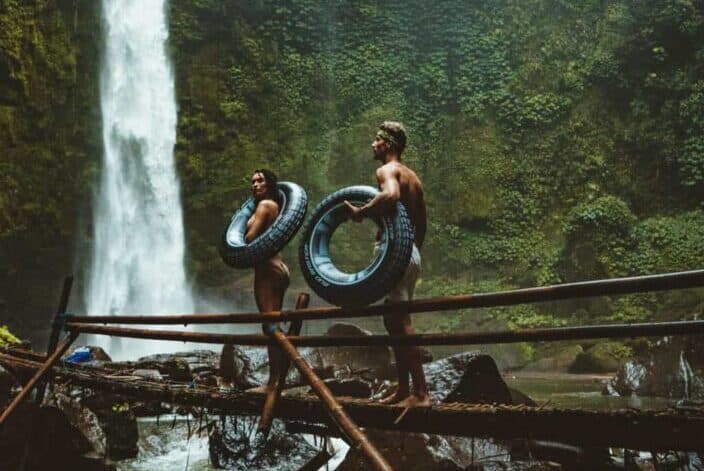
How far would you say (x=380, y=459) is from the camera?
261cm

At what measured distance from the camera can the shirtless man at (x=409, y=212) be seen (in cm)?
357

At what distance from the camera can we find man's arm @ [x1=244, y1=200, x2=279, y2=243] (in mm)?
4766

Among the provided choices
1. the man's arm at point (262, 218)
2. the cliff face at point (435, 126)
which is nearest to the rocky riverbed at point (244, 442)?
the man's arm at point (262, 218)

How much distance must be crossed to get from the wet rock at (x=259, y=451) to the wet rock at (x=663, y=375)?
5898mm

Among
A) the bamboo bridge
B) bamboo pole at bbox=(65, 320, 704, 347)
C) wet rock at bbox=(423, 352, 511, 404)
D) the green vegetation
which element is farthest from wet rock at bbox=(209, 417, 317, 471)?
the green vegetation

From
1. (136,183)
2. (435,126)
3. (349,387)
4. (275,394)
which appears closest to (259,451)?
(349,387)

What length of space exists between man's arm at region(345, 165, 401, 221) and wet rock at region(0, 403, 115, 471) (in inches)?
159

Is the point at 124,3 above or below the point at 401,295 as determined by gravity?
above

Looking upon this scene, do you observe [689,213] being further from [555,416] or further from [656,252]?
[555,416]

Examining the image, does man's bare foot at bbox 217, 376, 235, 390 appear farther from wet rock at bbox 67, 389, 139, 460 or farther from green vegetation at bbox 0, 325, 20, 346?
green vegetation at bbox 0, 325, 20, 346

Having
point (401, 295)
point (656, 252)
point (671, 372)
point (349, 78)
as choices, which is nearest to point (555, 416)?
point (401, 295)

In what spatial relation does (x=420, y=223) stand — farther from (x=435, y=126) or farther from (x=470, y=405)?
(x=435, y=126)

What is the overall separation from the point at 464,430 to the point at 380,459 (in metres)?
0.70

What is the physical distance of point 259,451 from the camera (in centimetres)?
598
